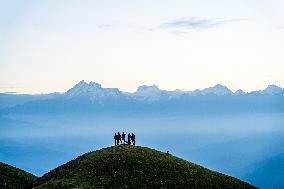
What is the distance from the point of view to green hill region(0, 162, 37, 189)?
66688 millimetres

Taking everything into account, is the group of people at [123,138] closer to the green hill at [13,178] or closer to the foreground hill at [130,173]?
the foreground hill at [130,173]

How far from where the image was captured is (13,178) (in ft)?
235

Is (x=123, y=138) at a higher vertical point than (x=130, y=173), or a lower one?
higher

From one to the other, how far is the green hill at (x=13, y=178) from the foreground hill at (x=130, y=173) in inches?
301

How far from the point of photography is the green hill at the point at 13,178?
2625 inches

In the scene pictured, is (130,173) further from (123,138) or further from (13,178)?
(13,178)

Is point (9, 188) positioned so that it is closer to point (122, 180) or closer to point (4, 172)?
point (4, 172)

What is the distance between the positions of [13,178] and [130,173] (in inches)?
981

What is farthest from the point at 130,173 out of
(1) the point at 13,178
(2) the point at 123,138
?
(1) the point at 13,178

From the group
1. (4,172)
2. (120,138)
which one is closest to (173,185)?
(120,138)

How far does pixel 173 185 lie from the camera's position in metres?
54.7

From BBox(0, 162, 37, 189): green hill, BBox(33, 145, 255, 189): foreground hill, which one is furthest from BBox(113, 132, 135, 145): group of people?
BBox(0, 162, 37, 189): green hill

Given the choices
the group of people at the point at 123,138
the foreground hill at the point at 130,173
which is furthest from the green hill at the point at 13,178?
the group of people at the point at 123,138

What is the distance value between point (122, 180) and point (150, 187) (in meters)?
4.08
